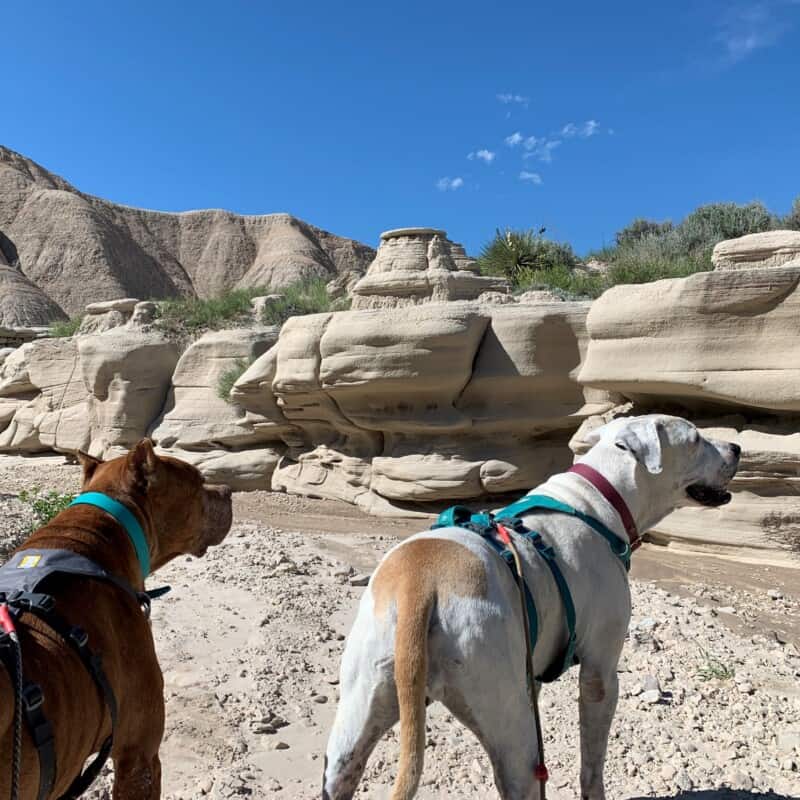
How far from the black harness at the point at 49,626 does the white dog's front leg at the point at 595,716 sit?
1496mm

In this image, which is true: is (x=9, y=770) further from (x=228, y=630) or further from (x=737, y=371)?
(x=737, y=371)

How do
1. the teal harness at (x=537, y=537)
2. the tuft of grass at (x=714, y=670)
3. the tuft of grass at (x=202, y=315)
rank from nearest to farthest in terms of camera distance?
1. the teal harness at (x=537, y=537)
2. the tuft of grass at (x=714, y=670)
3. the tuft of grass at (x=202, y=315)

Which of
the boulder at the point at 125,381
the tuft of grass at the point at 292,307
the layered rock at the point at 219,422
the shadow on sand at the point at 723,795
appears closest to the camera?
the shadow on sand at the point at 723,795

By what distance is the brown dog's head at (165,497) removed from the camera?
2311 mm

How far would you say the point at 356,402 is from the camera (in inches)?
434

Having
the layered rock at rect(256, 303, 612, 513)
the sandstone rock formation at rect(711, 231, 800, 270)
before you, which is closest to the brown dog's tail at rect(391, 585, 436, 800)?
the sandstone rock formation at rect(711, 231, 800, 270)

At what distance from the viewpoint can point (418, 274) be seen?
39.8 feet

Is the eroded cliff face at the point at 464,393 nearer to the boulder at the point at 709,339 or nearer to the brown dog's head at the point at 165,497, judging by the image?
the boulder at the point at 709,339

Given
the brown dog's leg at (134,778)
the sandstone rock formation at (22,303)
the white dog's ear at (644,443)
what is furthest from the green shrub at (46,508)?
the sandstone rock formation at (22,303)

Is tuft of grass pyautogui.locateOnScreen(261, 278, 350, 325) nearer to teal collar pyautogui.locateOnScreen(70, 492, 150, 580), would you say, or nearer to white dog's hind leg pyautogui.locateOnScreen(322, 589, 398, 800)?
teal collar pyautogui.locateOnScreen(70, 492, 150, 580)

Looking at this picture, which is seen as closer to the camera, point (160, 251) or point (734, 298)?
point (734, 298)

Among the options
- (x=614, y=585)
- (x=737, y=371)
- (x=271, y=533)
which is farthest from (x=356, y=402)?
(x=614, y=585)

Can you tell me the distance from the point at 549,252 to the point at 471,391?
18.4 feet

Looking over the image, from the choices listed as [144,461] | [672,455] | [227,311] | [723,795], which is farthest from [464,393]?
[144,461]
